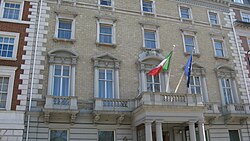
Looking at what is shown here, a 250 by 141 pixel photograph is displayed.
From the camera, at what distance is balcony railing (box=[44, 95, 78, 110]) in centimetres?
1716

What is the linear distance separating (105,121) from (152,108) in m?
3.75

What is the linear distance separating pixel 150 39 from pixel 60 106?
980 centimetres

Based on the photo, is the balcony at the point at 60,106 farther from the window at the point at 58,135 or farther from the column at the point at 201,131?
the column at the point at 201,131

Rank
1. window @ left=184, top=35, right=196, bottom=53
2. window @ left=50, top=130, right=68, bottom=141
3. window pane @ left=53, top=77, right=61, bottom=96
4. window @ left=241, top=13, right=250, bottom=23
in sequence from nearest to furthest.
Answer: window @ left=50, top=130, right=68, bottom=141 → window pane @ left=53, top=77, right=61, bottom=96 → window @ left=184, top=35, right=196, bottom=53 → window @ left=241, top=13, right=250, bottom=23

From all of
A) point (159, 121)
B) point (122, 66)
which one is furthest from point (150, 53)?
point (159, 121)

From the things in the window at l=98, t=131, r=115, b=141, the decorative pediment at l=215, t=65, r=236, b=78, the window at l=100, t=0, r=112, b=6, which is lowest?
the window at l=98, t=131, r=115, b=141

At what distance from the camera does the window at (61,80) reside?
61.4 feet

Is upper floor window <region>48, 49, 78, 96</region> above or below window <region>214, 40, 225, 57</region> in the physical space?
below

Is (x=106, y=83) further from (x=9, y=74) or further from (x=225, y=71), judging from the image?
(x=225, y=71)

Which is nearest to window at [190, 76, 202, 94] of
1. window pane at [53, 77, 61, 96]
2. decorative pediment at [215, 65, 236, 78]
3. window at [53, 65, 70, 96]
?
decorative pediment at [215, 65, 236, 78]

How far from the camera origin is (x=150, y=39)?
2266 cm

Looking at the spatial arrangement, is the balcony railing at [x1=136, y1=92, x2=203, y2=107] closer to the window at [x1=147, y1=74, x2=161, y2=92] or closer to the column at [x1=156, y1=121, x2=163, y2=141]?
the column at [x1=156, y1=121, x2=163, y2=141]

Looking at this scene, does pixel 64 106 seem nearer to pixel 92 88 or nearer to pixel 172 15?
pixel 92 88

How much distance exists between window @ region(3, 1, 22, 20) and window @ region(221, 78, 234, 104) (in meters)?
17.9
